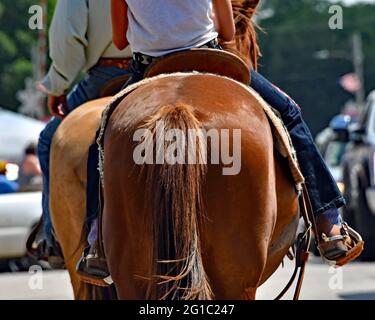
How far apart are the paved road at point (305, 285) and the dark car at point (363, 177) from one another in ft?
2.30

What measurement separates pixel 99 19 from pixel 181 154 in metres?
3.29

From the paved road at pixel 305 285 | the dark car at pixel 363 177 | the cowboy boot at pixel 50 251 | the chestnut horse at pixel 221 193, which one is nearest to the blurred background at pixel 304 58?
the dark car at pixel 363 177

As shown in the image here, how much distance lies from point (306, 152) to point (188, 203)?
4.25 ft

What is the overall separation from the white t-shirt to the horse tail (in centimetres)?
100

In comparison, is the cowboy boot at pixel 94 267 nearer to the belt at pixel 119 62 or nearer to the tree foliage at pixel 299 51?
the belt at pixel 119 62

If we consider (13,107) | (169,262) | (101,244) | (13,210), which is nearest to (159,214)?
(169,262)

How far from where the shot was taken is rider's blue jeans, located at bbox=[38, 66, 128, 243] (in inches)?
349

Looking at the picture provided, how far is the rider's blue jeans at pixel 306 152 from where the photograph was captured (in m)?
6.86

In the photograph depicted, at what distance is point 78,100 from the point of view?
9.07m

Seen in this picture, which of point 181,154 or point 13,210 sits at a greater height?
point 181,154

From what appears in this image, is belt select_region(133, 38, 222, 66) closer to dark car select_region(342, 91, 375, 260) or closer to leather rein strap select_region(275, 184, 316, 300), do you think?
leather rein strap select_region(275, 184, 316, 300)

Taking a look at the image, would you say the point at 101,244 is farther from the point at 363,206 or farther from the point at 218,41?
the point at 363,206
